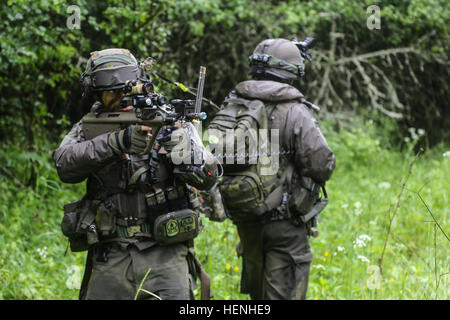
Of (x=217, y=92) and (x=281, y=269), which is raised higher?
(x=217, y=92)

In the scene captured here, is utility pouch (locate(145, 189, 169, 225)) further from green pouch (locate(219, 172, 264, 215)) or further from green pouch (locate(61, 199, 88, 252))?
green pouch (locate(219, 172, 264, 215))

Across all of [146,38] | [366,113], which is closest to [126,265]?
[146,38]

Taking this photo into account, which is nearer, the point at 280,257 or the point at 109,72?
the point at 109,72

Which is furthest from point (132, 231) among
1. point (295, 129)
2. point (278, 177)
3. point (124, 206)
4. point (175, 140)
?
point (295, 129)

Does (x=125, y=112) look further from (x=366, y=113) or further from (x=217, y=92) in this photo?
(x=366, y=113)

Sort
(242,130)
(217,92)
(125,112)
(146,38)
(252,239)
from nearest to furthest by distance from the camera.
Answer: (125,112) → (242,130) → (252,239) → (146,38) → (217,92)

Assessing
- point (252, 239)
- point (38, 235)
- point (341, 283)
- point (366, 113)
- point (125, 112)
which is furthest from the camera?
point (366, 113)

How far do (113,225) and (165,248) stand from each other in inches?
13.0

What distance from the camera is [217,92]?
7.71 meters

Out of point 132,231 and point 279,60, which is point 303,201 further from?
point 132,231

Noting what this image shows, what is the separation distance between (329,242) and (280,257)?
5.57 feet

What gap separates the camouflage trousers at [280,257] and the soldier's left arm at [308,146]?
0.44m

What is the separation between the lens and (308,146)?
3699 millimetres

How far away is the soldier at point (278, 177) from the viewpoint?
371cm
